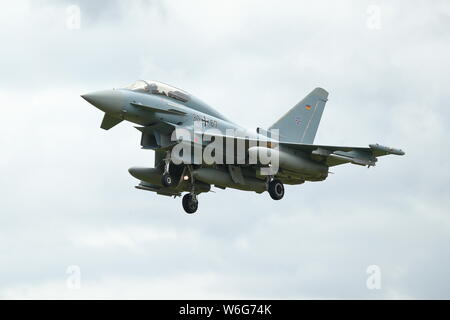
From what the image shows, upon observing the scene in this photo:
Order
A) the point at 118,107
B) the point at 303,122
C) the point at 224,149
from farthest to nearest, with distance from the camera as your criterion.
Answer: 1. the point at 303,122
2. the point at 224,149
3. the point at 118,107

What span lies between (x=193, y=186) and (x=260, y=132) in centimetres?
325

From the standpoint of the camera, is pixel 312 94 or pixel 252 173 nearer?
pixel 252 173

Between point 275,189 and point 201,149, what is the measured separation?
305 centimetres

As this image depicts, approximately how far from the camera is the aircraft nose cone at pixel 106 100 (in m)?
32.2

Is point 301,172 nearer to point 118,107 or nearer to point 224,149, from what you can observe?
point 224,149

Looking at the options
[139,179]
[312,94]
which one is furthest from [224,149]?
[312,94]

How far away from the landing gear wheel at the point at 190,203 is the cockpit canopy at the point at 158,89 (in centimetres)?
363

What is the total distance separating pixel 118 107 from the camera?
3247cm

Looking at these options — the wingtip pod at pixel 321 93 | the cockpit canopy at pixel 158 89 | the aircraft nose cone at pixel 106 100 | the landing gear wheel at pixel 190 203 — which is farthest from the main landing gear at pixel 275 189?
the aircraft nose cone at pixel 106 100

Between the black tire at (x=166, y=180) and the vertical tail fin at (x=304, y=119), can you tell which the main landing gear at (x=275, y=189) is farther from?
the black tire at (x=166, y=180)

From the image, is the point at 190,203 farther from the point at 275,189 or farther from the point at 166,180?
the point at 275,189

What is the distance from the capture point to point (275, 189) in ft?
115

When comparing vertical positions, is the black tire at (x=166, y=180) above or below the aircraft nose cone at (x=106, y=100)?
below

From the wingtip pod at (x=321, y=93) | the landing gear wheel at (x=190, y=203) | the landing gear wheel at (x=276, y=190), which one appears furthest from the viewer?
the wingtip pod at (x=321, y=93)
